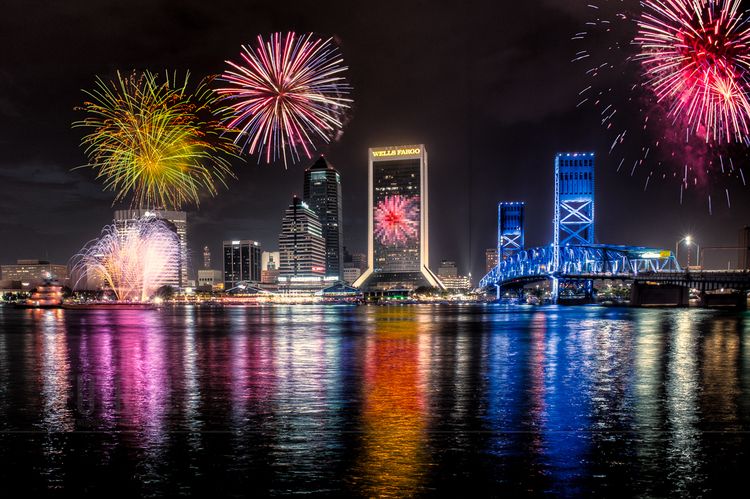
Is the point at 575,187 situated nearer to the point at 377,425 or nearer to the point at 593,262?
the point at 593,262

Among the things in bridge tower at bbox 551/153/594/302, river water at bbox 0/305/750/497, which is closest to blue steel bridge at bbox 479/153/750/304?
bridge tower at bbox 551/153/594/302

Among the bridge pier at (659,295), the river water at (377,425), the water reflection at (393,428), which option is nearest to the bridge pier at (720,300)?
the bridge pier at (659,295)

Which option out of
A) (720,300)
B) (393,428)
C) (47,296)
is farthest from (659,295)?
(47,296)

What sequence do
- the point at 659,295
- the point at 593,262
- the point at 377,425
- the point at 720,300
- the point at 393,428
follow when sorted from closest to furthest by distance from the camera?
1. the point at 393,428
2. the point at 377,425
3. the point at 720,300
4. the point at 659,295
5. the point at 593,262

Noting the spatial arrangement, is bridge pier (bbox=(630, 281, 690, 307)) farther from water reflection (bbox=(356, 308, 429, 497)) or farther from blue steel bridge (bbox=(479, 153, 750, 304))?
water reflection (bbox=(356, 308, 429, 497))

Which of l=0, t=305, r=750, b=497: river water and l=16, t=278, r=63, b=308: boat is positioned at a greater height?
l=0, t=305, r=750, b=497: river water

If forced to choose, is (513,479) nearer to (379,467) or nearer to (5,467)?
(379,467)

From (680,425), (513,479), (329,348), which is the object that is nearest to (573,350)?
(329,348)
